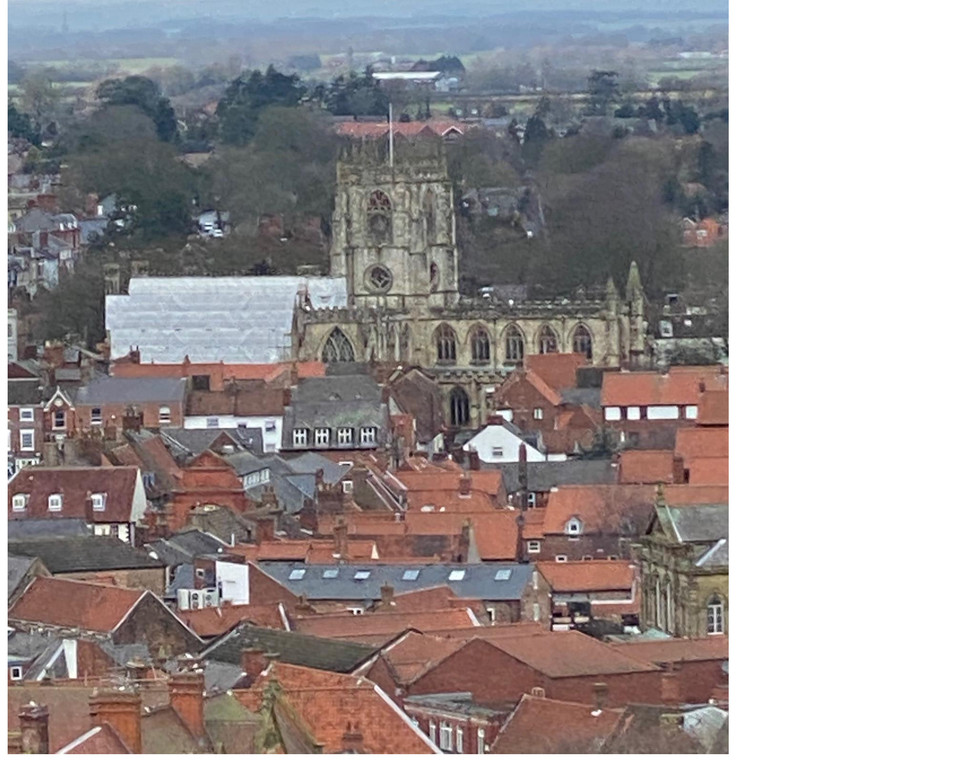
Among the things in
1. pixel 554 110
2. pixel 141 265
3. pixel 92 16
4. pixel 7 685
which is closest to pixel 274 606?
pixel 7 685

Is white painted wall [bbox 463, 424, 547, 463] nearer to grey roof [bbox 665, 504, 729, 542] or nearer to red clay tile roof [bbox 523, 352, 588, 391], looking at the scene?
red clay tile roof [bbox 523, 352, 588, 391]

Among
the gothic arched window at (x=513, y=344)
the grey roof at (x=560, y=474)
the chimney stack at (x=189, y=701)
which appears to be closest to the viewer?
the chimney stack at (x=189, y=701)

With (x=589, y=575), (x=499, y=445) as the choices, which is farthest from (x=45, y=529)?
(x=499, y=445)

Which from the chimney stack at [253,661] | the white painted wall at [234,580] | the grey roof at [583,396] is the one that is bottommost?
the grey roof at [583,396]

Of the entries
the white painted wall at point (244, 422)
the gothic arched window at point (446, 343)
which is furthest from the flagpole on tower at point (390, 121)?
the white painted wall at point (244, 422)

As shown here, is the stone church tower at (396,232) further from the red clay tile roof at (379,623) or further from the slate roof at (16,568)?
the red clay tile roof at (379,623)

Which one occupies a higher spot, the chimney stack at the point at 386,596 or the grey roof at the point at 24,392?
the chimney stack at the point at 386,596
